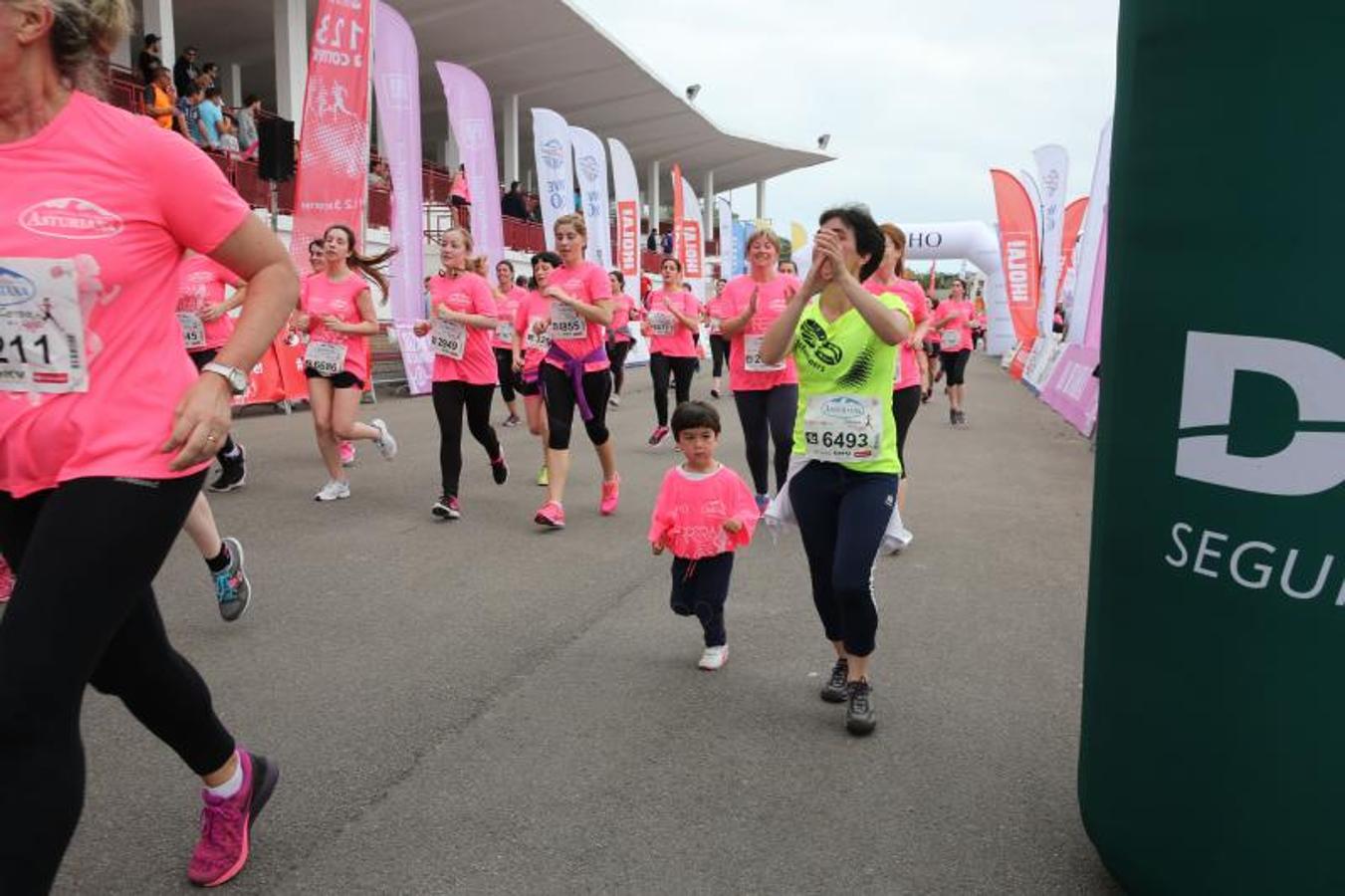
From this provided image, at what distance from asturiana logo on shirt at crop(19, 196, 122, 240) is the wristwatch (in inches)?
11.8

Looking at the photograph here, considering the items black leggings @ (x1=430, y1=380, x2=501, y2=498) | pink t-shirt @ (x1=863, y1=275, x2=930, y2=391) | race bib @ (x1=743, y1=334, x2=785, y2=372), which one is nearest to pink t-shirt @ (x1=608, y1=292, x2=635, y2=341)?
black leggings @ (x1=430, y1=380, x2=501, y2=498)

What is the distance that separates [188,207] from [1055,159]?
2252 cm

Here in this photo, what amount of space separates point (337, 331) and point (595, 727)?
4185mm

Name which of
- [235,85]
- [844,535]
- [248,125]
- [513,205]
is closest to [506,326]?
[844,535]

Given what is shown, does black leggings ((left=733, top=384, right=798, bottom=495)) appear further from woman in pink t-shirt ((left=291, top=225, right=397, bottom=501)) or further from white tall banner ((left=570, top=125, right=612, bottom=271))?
white tall banner ((left=570, top=125, right=612, bottom=271))

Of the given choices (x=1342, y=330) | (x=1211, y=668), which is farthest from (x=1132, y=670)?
(x=1342, y=330)

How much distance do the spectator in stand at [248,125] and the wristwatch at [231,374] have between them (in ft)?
59.3

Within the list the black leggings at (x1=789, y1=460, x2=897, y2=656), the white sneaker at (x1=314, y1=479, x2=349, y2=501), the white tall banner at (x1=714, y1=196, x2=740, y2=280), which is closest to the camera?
the black leggings at (x1=789, y1=460, x2=897, y2=656)

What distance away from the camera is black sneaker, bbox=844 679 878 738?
11.2 ft

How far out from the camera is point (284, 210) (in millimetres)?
17984

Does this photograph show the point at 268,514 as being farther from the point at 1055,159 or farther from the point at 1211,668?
the point at 1055,159

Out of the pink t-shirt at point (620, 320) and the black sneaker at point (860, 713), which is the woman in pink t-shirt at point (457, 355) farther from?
the black sneaker at point (860, 713)

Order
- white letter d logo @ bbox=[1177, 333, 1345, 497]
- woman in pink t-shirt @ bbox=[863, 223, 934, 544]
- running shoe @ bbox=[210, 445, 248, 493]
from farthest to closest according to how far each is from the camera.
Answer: running shoe @ bbox=[210, 445, 248, 493] → woman in pink t-shirt @ bbox=[863, 223, 934, 544] → white letter d logo @ bbox=[1177, 333, 1345, 497]

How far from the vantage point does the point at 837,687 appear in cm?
371
